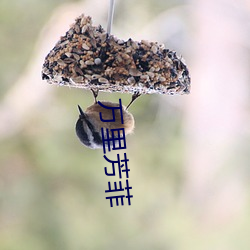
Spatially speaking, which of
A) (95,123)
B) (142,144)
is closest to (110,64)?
(95,123)

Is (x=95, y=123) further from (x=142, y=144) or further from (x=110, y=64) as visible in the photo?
(x=142, y=144)

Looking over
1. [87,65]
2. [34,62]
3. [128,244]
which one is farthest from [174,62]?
[128,244]

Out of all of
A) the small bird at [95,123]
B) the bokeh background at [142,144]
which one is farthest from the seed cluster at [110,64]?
the bokeh background at [142,144]

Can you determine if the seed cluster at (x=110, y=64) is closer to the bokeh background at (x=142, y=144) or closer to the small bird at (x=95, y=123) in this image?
the small bird at (x=95, y=123)

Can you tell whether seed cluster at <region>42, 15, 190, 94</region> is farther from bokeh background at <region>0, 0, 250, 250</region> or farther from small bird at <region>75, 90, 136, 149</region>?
bokeh background at <region>0, 0, 250, 250</region>

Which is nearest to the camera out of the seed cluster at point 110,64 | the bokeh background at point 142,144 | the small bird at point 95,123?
the seed cluster at point 110,64

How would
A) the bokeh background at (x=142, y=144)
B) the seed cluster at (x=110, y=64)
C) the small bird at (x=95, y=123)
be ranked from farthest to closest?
the bokeh background at (x=142, y=144) → the small bird at (x=95, y=123) → the seed cluster at (x=110, y=64)
